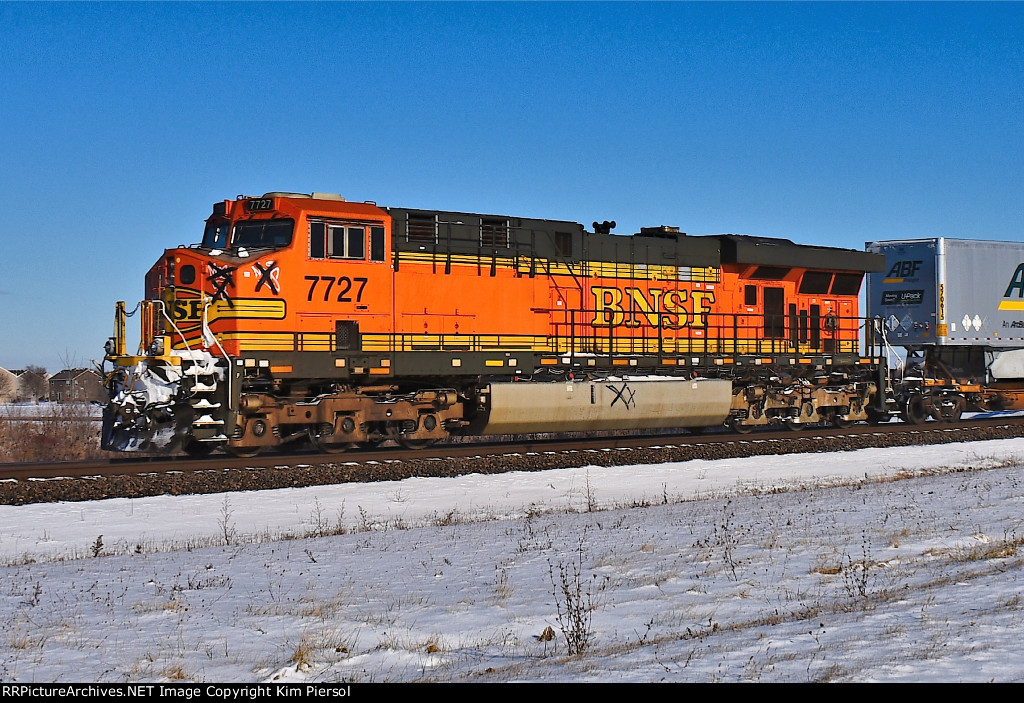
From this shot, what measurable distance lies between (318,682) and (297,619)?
144cm

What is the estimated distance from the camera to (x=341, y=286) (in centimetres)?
1527

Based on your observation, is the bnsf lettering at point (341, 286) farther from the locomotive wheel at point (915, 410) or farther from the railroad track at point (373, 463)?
the locomotive wheel at point (915, 410)

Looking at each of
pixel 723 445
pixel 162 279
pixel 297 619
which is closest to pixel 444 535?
pixel 297 619

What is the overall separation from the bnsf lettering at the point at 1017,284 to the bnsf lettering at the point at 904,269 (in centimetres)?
249

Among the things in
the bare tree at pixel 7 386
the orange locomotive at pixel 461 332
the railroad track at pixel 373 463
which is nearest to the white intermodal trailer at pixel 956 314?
the orange locomotive at pixel 461 332

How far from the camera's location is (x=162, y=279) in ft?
50.5

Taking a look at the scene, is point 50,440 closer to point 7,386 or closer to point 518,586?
point 518,586

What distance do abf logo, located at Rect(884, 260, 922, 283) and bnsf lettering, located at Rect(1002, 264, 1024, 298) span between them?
2495 millimetres

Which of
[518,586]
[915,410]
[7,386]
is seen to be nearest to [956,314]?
[915,410]

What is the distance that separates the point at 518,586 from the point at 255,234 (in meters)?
9.43

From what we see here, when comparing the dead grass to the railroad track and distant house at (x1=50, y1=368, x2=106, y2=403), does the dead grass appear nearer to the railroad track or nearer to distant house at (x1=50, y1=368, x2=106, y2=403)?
the railroad track

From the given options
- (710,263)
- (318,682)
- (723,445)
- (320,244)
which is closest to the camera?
(318,682)

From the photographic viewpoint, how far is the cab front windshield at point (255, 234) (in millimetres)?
14883

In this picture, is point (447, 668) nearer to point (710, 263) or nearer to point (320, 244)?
point (320, 244)
